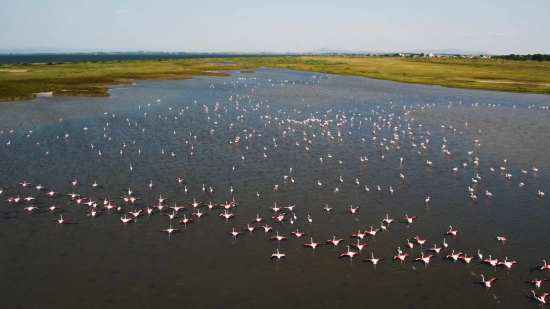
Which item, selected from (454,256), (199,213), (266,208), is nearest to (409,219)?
(454,256)

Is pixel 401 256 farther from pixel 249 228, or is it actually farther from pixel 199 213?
pixel 199 213

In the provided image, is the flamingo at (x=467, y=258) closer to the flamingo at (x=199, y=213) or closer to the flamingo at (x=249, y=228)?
the flamingo at (x=249, y=228)

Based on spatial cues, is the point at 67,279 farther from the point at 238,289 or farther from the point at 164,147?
the point at 164,147

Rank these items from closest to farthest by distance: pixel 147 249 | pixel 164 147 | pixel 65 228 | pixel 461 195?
pixel 147 249 → pixel 65 228 → pixel 461 195 → pixel 164 147

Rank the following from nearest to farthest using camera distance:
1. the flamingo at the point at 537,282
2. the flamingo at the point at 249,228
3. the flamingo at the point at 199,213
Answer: the flamingo at the point at 537,282, the flamingo at the point at 249,228, the flamingo at the point at 199,213

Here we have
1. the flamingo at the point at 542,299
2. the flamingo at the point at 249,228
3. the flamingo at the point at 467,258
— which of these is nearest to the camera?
the flamingo at the point at 542,299

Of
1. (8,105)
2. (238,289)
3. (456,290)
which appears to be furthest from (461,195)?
(8,105)

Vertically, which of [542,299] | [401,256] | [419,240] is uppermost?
[419,240]

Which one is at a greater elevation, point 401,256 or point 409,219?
point 409,219

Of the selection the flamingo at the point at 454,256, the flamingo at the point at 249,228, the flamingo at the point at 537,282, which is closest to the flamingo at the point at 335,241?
the flamingo at the point at 249,228
